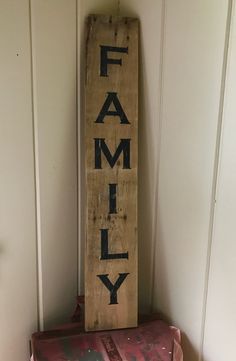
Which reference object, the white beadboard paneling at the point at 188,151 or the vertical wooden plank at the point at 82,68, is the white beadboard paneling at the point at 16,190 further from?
the white beadboard paneling at the point at 188,151

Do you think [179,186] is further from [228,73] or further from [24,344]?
[24,344]

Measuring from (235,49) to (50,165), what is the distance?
545 millimetres

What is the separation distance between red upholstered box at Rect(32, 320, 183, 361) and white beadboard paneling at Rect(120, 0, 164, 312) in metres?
0.16

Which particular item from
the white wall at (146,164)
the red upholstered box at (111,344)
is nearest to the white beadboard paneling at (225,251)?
the white wall at (146,164)

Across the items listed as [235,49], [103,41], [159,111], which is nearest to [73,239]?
[159,111]

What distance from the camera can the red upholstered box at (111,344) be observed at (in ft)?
3.00

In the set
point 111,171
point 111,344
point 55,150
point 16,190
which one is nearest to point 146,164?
point 111,171

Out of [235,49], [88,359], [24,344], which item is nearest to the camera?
[235,49]

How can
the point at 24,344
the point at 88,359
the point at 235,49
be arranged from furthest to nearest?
the point at 24,344
the point at 88,359
the point at 235,49

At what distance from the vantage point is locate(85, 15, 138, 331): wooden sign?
0.97 meters

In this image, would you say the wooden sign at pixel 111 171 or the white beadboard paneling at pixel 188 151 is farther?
the wooden sign at pixel 111 171

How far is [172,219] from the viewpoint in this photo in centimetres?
99

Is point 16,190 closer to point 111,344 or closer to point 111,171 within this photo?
point 111,171

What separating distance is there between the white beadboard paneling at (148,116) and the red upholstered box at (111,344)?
16 centimetres
